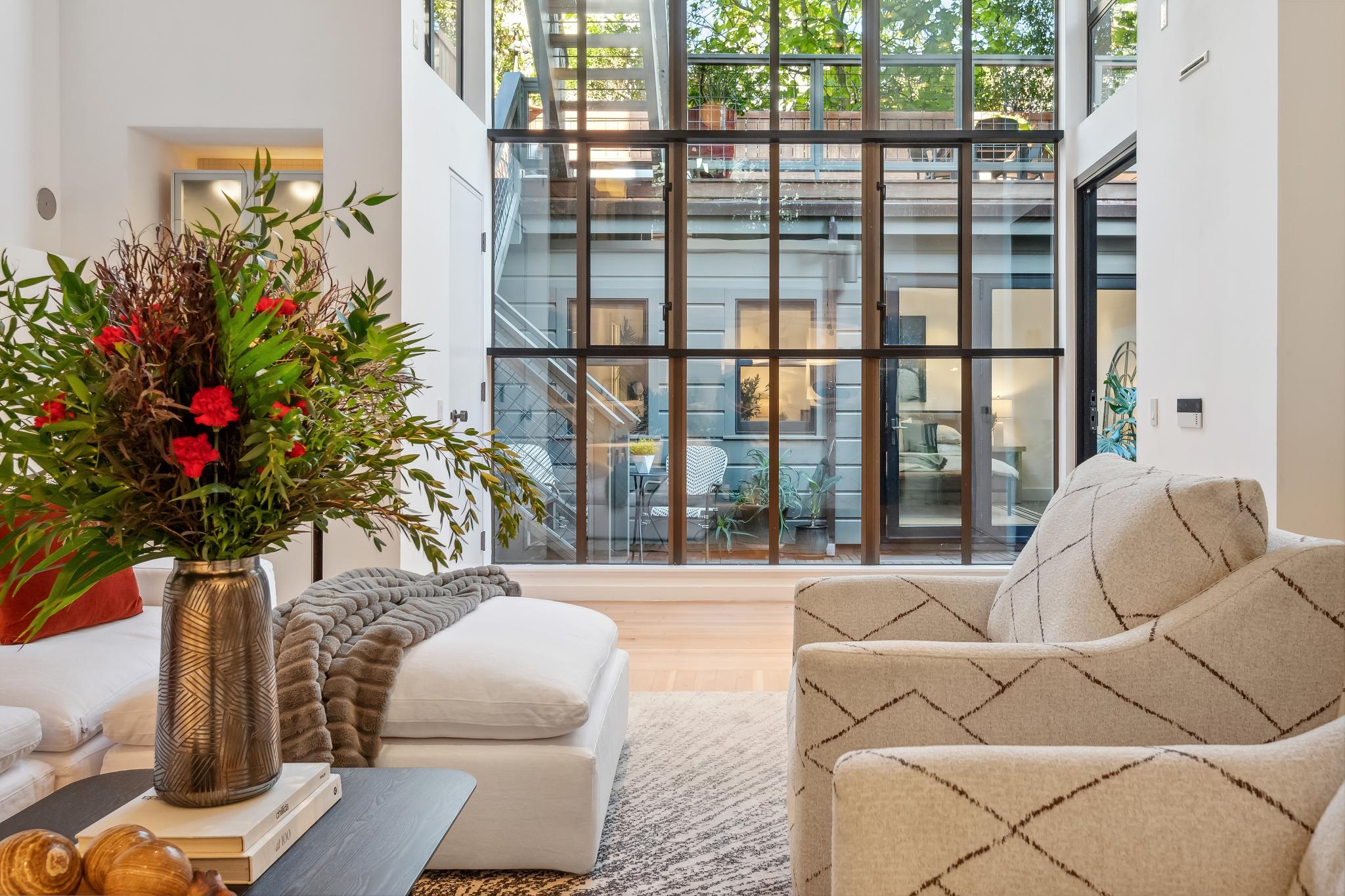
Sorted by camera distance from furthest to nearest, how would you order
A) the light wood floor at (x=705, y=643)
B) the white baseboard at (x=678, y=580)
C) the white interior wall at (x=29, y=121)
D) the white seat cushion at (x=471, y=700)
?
the white baseboard at (x=678, y=580) → the white interior wall at (x=29, y=121) → the light wood floor at (x=705, y=643) → the white seat cushion at (x=471, y=700)

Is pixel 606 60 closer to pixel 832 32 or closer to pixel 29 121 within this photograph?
pixel 832 32

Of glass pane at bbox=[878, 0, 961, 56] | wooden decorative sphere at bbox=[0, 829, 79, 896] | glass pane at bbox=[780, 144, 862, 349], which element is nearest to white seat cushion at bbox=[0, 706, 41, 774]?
wooden decorative sphere at bbox=[0, 829, 79, 896]

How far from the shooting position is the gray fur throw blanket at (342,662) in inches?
70.3

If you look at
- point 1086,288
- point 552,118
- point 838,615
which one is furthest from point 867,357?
point 838,615

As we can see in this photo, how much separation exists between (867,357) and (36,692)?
165 inches

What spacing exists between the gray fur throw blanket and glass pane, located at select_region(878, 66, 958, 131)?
161 inches

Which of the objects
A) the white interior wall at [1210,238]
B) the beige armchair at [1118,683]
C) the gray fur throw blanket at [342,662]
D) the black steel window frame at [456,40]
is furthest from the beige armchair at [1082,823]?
the black steel window frame at [456,40]

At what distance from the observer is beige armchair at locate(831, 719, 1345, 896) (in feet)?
3.12

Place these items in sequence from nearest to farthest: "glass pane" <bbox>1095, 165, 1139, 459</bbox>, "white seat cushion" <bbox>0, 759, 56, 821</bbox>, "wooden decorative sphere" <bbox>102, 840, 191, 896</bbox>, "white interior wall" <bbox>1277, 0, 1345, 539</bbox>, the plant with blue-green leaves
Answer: "wooden decorative sphere" <bbox>102, 840, 191, 896</bbox> → "white seat cushion" <bbox>0, 759, 56, 821</bbox> → "white interior wall" <bbox>1277, 0, 1345, 539</bbox> → the plant with blue-green leaves → "glass pane" <bbox>1095, 165, 1139, 459</bbox>

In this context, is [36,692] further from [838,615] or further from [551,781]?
[838,615]

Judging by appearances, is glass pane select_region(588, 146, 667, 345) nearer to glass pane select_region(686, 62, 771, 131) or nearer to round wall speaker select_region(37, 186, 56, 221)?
glass pane select_region(686, 62, 771, 131)

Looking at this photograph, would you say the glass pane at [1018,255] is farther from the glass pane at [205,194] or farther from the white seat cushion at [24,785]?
the white seat cushion at [24,785]

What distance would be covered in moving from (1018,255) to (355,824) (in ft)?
15.9

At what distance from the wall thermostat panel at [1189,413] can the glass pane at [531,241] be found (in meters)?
3.16
